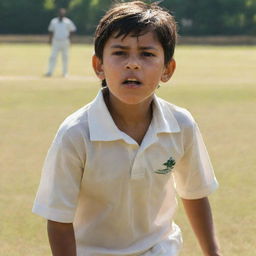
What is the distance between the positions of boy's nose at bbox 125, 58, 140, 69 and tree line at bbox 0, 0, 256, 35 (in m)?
54.7

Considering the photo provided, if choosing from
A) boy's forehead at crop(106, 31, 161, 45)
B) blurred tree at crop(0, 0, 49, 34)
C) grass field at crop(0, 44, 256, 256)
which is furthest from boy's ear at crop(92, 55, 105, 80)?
blurred tree at crop(0, 0, 49, 34)

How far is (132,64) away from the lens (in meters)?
3.08

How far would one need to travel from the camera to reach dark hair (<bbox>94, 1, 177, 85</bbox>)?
10.3 ft

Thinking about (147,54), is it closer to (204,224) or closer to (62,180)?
(62,180)

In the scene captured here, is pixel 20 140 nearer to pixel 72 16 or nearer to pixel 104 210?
pixel 104 210

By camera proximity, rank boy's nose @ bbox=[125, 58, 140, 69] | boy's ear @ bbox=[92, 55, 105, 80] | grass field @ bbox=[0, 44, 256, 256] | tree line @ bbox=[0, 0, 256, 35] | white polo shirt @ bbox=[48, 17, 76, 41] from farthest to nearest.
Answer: tree line @ bbox=[0, 0, 256, 35]
white polo shirt @ bbox=[48, 17, 76, 41]
grass field @ bbox=[0, 44, 256, 256]
boy's ear @ bbox=[92, 55, 105, 80]
boy's nose @ bbox=[125, 58, 140, 69]

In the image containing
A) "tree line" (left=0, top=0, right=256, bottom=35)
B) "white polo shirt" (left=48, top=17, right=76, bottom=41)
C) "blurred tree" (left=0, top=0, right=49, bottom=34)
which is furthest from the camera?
"blurred tree" (left=0, top=0, right=49, bottom=34)

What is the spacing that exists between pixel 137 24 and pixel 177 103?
35.3 feet

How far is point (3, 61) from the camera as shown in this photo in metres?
27.8

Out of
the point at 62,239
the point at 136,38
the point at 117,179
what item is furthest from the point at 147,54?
the point at 62,239

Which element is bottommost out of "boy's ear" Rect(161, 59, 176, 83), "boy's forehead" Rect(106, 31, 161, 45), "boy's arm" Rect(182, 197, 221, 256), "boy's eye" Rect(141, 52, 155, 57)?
"boy's arm" Rect(182, 197, 221, 256)

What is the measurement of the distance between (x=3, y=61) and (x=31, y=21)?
35.0 metres

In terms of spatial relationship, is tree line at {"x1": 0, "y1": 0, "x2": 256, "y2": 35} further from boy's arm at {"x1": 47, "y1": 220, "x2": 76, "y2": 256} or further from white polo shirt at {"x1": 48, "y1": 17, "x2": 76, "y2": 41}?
boy's arm at {"x1": 47, "y1": 220, "x2": 76, "y2": 256}

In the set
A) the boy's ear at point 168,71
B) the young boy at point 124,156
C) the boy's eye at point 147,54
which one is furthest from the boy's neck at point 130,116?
the boy's eye at point 147,54
